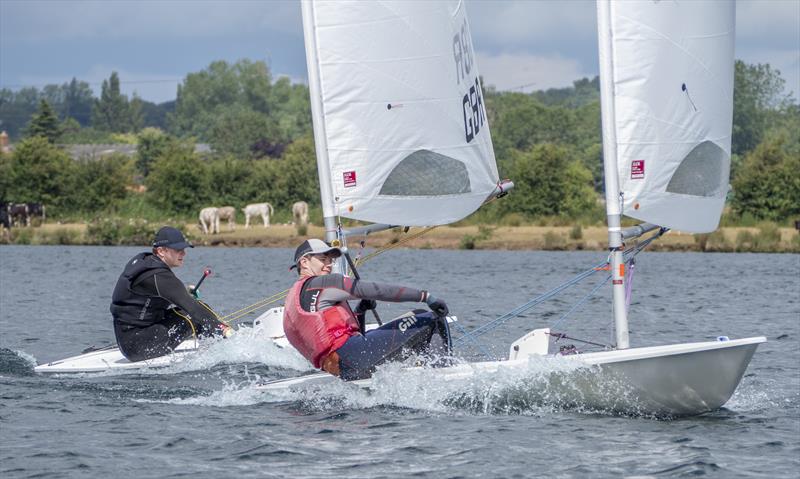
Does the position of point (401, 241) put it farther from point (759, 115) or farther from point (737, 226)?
point (759, 115)

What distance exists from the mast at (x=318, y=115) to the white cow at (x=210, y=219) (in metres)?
38.9

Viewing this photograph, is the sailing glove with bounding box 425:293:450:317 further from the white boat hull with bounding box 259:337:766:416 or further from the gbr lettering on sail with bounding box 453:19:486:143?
the gbr lettering on sail with bounding box 453:19:486:143

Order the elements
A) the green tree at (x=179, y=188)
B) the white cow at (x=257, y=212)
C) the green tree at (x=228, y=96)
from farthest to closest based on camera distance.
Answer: the green tree at (x=228, y=96)
the green tree at (x=179, y=188)
the white cow at (x=257, y=212)

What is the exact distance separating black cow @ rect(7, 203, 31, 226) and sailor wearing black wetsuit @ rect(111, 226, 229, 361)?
44014mm

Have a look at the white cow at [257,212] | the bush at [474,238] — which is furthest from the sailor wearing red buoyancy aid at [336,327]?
the white cow at [257,212]

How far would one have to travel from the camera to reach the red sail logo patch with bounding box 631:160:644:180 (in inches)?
462

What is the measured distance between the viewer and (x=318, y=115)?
13664mm

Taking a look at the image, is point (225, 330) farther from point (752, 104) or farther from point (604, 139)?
point (752, 104)

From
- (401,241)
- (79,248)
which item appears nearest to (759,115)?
(79,248)

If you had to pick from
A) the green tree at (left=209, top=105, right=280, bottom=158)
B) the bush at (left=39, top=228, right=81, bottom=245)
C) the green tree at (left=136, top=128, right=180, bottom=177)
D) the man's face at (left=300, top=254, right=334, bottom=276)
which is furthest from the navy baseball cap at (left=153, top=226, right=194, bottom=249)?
the green tree at (left=209, top=105, right=280, bottom=158)

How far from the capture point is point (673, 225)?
12094mm

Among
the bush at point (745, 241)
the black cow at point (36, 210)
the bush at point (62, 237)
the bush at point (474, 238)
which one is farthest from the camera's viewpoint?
the black cow at point (36, 210)

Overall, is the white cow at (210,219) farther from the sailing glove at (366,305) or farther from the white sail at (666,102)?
the white sail at (666,102)

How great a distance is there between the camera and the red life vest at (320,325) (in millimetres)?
11250
